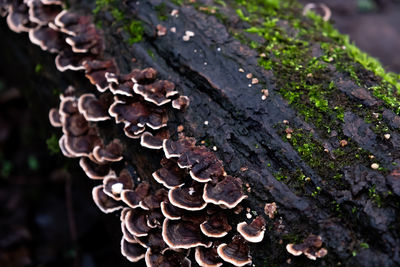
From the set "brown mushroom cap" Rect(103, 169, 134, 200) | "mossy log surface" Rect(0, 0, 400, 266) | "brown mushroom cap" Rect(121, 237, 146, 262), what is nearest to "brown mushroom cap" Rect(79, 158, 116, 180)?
"brown mushroom cap" Rect(103, 169, 134, 200)

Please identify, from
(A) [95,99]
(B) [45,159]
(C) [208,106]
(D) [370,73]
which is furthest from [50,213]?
(D) [370,73]

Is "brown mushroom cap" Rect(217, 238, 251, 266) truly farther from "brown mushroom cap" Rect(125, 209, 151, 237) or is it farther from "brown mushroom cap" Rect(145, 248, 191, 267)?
"brown mushroom cap" Rect(125, 209, 151, 237)

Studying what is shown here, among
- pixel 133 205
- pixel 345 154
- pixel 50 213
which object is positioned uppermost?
pixel 345 154

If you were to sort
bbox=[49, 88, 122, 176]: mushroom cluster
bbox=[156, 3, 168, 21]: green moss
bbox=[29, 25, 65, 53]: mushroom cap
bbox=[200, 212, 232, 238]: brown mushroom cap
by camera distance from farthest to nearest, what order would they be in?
bbox=[29, 25, 65, 53]: mushroom cap → bbox=[156, 3, 168, 21]: green moss → bbox=[49, 88, 122, 176]: mushroom cluster → bbox=[200, 212, 232, 238]: brown mushroom cap

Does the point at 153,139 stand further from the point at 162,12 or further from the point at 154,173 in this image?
the point at 162,12

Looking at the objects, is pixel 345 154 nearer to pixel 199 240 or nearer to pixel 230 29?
pixel 199 240

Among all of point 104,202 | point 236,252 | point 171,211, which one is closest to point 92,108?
point 104,202

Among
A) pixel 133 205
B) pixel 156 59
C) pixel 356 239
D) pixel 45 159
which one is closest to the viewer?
pixel 356 239
